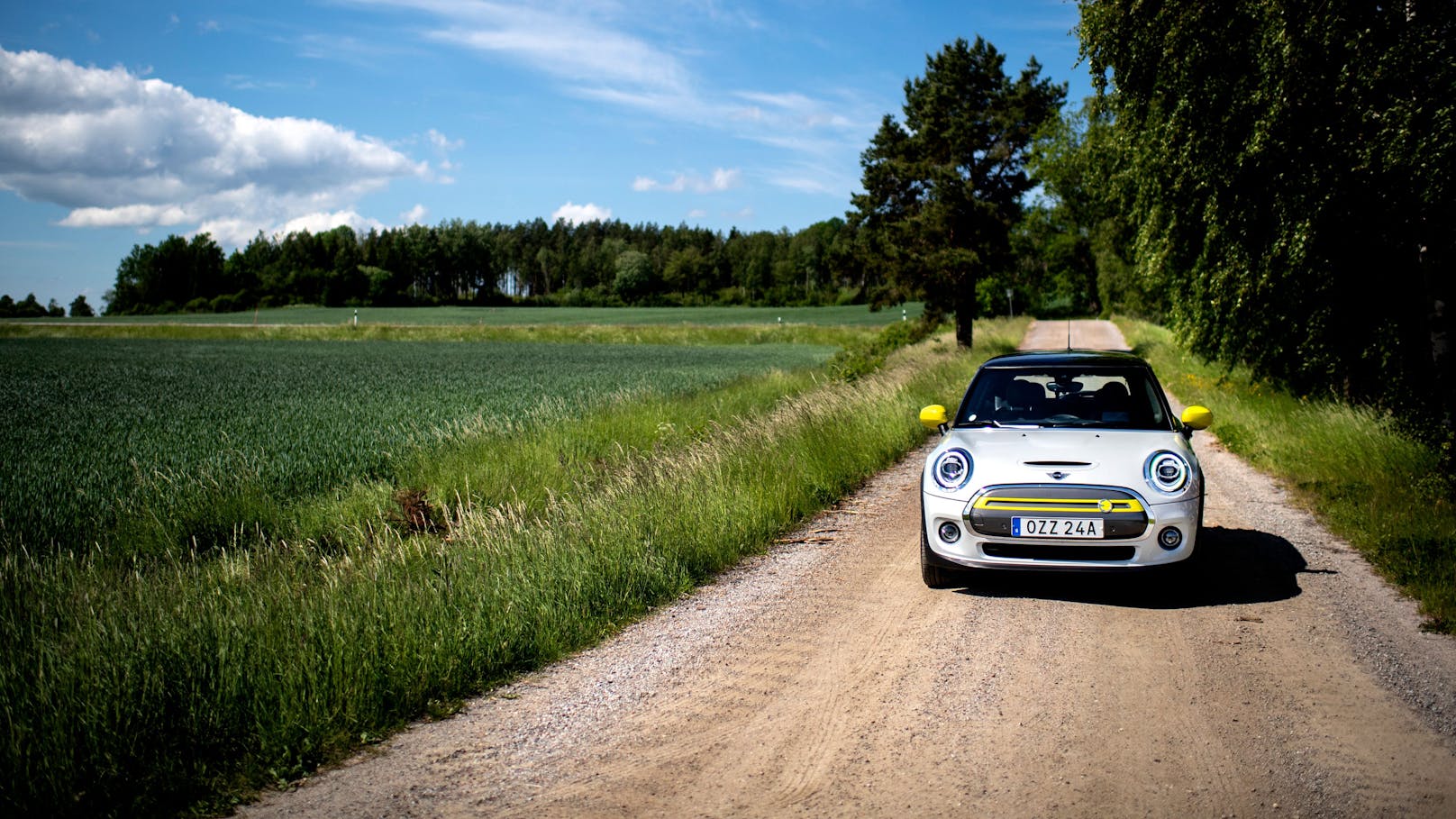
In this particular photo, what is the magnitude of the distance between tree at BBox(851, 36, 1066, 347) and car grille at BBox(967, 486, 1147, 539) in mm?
28954

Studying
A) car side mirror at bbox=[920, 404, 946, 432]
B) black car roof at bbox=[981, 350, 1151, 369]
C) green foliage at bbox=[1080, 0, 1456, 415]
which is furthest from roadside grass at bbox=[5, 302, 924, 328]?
car side mirror at bbox=[920, 404, 946, 432]

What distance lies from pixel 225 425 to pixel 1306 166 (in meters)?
15.5

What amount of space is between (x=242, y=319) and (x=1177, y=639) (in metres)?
89.0

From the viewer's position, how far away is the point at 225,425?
13.6 m

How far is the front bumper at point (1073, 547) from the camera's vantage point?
220 inches

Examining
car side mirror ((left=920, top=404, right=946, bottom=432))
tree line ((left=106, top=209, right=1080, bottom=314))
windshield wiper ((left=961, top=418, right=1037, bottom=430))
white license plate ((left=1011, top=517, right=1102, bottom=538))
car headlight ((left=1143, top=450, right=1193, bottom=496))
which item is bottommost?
white license plate ((left=1011, top=517, right=1102, bottom=538))

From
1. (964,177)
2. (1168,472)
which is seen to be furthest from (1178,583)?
(964,177)

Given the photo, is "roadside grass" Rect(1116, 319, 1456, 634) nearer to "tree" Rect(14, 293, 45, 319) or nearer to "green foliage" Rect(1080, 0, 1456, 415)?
"green foliage" Rect(1080, 0, 1456, 415)

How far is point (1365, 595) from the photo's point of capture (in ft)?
19.5

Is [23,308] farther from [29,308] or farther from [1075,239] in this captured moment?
[1075,239]

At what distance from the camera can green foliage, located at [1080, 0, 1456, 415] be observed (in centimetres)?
911

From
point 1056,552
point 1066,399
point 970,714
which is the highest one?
point 1066,399

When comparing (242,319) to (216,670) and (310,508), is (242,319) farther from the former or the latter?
(216,670)

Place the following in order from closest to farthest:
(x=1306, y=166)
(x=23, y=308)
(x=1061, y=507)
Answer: (x=1061, y=507), (x=1306, y=166), (x=23, y=308)
